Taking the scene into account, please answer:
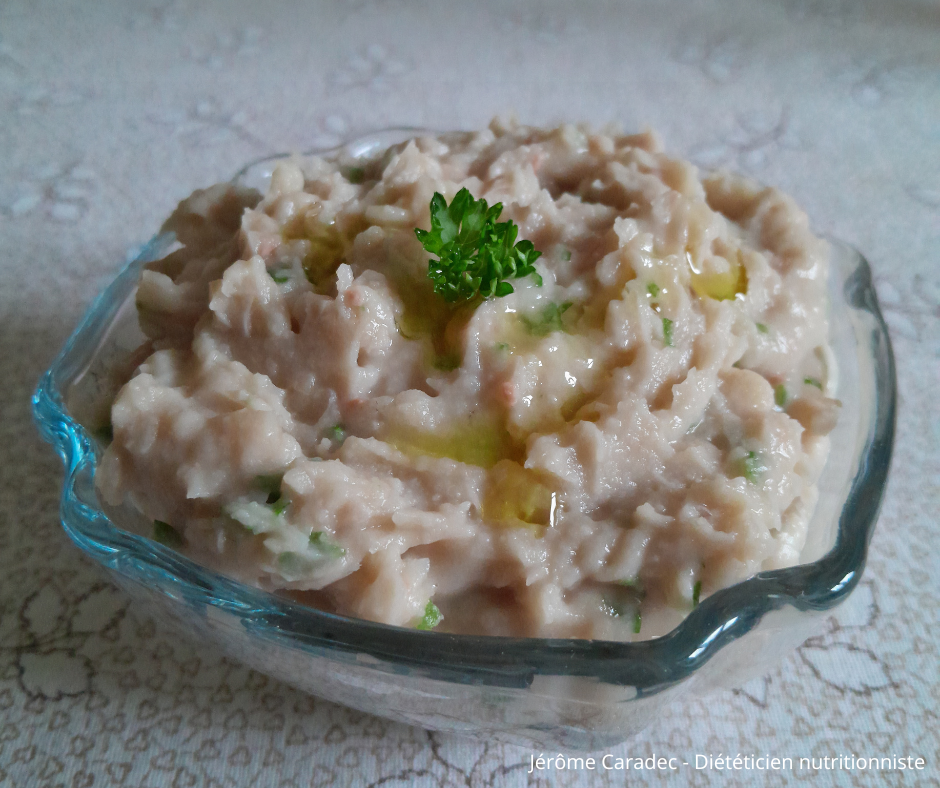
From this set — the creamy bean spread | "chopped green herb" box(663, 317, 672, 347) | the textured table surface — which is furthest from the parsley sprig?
the textured table surface

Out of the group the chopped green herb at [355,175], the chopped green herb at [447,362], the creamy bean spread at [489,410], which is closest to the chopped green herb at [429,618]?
the creamy bean spread at [489,410]

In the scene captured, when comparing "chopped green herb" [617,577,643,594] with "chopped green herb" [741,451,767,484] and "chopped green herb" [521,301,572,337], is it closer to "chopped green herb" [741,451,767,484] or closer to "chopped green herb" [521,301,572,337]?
"chopped green herb" [741,451,767,484]

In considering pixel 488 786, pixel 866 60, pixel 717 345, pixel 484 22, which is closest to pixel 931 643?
pixel 717 345

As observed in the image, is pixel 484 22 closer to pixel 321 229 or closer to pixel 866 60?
pixel 866 60

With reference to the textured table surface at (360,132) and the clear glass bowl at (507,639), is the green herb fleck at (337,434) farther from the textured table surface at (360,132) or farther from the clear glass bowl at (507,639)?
the textured table surface at (360,132)

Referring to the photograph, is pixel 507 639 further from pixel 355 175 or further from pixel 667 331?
pixel 355 175

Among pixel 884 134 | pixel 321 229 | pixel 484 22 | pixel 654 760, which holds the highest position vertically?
pixel 321 229
